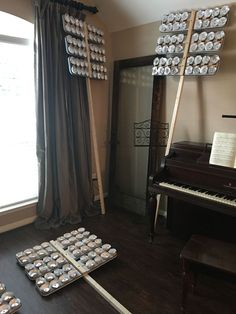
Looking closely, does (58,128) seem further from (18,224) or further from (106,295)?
(106,295)

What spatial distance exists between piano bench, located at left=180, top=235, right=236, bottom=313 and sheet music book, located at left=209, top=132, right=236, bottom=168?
27.3 inches

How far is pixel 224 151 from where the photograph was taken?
7.07 feet

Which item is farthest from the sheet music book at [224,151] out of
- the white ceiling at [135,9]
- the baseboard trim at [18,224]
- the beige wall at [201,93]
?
the baseboard trim at [18,224]

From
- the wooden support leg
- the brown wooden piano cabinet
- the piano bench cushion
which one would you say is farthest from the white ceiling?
the wooden support leg

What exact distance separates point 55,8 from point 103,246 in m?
2.47

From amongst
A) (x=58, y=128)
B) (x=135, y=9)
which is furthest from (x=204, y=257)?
(x=135, y=9)

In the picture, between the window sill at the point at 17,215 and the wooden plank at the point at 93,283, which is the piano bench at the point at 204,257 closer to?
the wooden plank at the point at 93,283

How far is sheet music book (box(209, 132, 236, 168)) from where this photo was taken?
6.95 feet

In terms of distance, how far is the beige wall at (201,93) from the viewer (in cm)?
244

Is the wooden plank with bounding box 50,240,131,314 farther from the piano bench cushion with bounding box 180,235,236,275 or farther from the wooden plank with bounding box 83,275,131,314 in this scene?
the piano bench cushion with bounding box 180,235,236,275

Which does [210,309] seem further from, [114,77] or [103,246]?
[114,77]

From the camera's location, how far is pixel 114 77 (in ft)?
11.1

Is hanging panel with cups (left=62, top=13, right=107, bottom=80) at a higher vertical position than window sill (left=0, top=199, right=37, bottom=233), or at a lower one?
higher

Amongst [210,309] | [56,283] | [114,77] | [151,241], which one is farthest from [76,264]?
[114,77]
